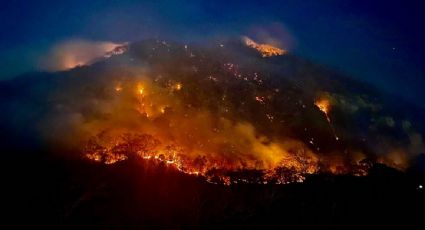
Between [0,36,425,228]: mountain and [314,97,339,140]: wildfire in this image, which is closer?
[0,36,425,228]: mountain

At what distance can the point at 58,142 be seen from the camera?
2070 centimetres

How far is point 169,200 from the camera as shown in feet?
59.8

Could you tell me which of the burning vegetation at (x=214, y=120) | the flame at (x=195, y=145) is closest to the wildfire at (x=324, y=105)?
the burning vegetation at (x=214, y=120)

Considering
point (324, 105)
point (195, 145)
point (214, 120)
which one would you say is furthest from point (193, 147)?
point (324, 105)

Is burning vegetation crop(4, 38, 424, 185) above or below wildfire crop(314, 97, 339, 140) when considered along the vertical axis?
above

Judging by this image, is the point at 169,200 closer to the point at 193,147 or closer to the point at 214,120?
the point at 193,147

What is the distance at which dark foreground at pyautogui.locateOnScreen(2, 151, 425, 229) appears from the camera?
16.6 meters

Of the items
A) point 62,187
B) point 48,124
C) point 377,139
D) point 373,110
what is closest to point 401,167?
point 377,139

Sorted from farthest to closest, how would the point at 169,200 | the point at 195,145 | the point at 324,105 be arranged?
the point at 324,105, the point at 195,145, the point at 169,200

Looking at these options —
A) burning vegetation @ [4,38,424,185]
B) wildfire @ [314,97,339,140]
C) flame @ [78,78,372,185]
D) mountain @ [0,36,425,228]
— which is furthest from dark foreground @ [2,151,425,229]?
wildfire @ [314,97,339,140]

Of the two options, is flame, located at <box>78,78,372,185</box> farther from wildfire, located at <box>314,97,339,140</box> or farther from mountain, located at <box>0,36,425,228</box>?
wildfire, located at <box>314,97,339,140</box>

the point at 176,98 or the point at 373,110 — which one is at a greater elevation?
the point at 176,98

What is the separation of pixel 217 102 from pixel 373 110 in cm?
1616

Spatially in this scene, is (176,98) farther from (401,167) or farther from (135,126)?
(401,167)
